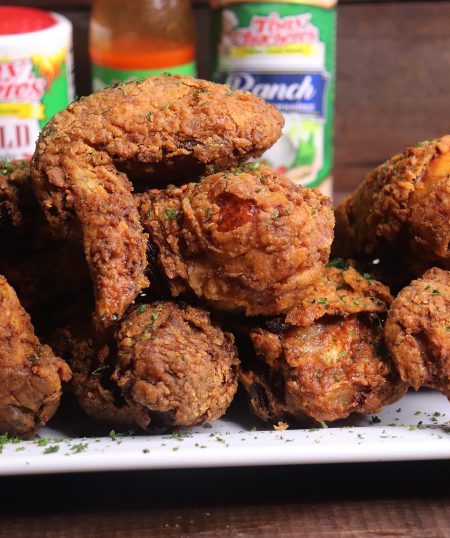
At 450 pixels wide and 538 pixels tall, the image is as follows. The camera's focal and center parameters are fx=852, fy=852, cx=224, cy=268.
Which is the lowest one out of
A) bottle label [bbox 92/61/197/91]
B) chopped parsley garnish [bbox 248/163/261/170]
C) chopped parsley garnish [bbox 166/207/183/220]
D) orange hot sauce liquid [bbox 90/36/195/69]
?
bottle label [bbox 92/61/197/91]

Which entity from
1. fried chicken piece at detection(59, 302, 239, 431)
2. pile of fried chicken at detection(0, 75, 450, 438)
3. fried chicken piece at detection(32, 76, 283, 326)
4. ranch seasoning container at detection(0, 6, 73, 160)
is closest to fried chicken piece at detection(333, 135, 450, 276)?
pile of fried chicken at detection(0, 75, 450, 438)

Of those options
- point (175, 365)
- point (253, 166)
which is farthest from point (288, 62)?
point (175, 365)

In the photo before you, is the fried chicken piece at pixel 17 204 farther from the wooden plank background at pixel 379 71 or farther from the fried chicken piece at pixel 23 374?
the wooden plank background at pixel 379 71

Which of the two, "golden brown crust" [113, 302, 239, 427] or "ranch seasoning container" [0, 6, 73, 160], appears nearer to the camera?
"golden brown crust" [113, 302, 239, 427]

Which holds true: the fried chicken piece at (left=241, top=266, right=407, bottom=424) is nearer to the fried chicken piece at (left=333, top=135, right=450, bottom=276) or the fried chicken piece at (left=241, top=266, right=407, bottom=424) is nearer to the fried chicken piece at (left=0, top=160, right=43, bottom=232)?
the fried chicken piece at (left=333, top=135, right=450, bottom=276)

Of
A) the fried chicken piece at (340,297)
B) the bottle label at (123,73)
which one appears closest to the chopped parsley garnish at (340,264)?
the fried chicken piece at (340,297)
